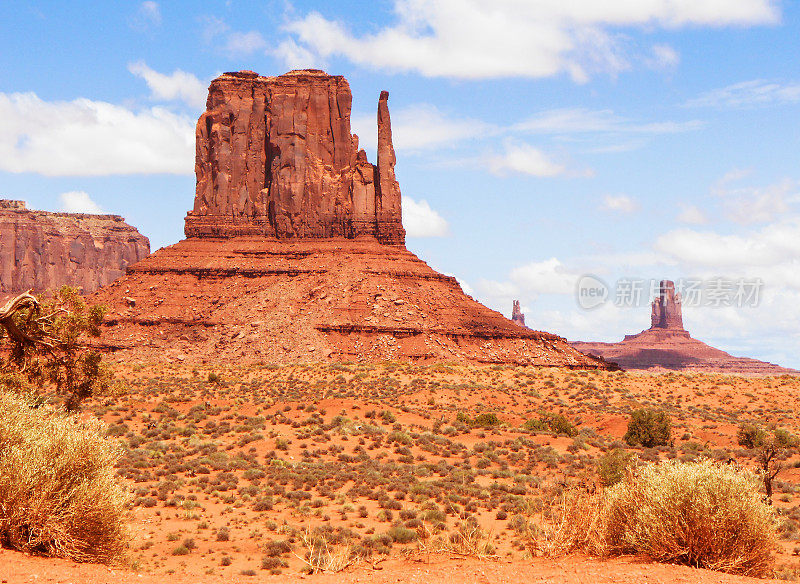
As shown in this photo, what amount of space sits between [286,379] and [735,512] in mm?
50982

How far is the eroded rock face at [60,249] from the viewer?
162 metres

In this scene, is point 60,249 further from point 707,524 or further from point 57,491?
point 707,524

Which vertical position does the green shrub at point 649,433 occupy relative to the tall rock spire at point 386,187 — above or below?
below

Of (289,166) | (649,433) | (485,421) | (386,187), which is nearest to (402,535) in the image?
(649,433)

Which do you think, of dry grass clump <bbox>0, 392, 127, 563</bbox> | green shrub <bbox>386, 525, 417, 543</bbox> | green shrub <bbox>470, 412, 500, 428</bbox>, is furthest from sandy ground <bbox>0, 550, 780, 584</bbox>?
green shrub <bbox>470, 412, 500, 428</bbox>

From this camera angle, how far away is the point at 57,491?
1488 centimetres

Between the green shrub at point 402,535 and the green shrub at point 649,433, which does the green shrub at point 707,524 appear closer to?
the green shrub at point 402,535

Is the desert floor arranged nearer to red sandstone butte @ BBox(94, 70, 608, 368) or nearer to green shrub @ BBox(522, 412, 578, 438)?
green shrub @ BBox(522, 412, 578, 438)

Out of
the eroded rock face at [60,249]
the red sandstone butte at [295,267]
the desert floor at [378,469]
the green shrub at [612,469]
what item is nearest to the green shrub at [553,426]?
the desert floor at [378,469]

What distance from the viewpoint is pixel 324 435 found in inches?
1457

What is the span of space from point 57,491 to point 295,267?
269ft

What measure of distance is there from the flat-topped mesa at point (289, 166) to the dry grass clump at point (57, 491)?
8936cm

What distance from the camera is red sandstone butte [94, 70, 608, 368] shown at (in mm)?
84250

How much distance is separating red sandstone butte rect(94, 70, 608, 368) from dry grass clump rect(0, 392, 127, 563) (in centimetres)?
6380
